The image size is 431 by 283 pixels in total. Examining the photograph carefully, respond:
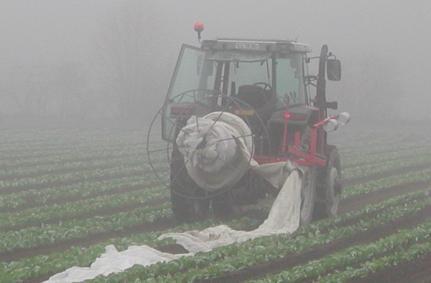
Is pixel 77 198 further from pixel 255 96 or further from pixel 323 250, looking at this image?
pixel 323 250

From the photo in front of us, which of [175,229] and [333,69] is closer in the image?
[175,229]

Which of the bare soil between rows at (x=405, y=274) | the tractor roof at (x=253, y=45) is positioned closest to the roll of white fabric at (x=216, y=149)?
the tractor roof at (x=253, y=45)

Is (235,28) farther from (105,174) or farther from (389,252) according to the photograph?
(389,252)

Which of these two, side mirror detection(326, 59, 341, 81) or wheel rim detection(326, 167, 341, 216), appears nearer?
side mirror detection(326, 59, 341, 81)

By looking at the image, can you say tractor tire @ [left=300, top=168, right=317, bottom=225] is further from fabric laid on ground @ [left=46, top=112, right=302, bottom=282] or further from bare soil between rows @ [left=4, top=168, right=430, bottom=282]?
bare soil between rows @ [left=4, top=168, right=430, bottom=282]

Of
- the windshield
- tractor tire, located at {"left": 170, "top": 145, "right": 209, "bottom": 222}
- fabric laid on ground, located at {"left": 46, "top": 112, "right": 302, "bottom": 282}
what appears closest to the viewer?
fabric laid on ground, located at {"left": 46, "top": 112, "right": 302, "bottom": 282}

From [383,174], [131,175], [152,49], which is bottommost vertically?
[383,174]

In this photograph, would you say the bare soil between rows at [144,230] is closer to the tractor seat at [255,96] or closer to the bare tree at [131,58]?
the tractor seat at [255,96]

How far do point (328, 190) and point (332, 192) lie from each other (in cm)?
27

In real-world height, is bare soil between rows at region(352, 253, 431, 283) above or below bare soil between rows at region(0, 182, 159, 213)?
above

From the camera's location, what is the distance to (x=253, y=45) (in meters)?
11.8

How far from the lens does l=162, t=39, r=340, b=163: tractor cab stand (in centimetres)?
1141

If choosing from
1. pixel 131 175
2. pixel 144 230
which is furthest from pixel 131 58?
pixel 144 230

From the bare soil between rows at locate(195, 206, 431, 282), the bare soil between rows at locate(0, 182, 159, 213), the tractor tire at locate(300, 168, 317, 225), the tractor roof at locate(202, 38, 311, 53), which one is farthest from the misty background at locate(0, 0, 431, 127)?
the tractor tire at locate(300, 168, 317, 225)
